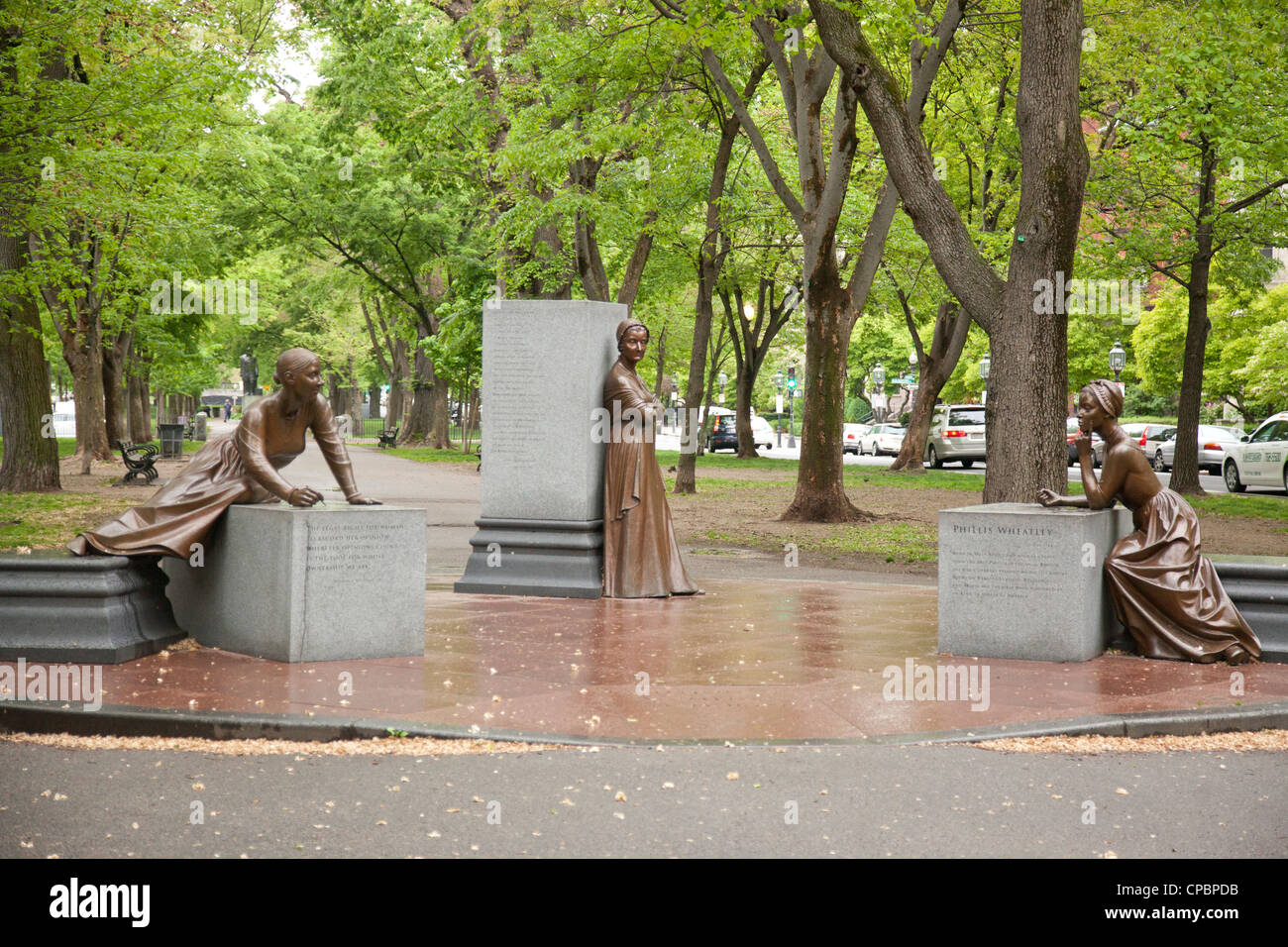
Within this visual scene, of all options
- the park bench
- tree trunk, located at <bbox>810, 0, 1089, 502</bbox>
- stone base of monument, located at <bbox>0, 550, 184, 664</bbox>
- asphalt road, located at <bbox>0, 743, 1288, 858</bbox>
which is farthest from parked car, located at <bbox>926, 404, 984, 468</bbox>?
asphalt road, located at <bbox>0, 743, 1288, 858</bbox>

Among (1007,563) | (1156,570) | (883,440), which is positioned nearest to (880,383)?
(883,440)

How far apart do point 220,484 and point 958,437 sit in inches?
1357

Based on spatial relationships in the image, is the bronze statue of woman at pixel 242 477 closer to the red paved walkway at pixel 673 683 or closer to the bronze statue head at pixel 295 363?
the bronze statue head at pixel 295 363

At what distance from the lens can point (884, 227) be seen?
19.1 m

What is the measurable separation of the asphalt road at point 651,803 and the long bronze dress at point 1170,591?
2173mm

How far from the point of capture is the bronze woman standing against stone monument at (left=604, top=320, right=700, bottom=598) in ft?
36.8

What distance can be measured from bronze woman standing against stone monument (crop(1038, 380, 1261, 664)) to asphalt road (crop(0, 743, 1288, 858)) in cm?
217

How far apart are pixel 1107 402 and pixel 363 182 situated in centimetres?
3194

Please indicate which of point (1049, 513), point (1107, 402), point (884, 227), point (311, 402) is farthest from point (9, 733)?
point (884, 227)

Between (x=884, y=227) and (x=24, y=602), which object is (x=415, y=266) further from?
(x=24, y=602)

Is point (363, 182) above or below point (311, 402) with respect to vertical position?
above

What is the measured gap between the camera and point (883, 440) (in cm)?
5409

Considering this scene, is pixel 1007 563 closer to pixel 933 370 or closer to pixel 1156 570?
pixel 1156 570

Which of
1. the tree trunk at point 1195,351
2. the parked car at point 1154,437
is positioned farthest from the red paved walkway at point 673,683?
the parked car at point 1154,437
